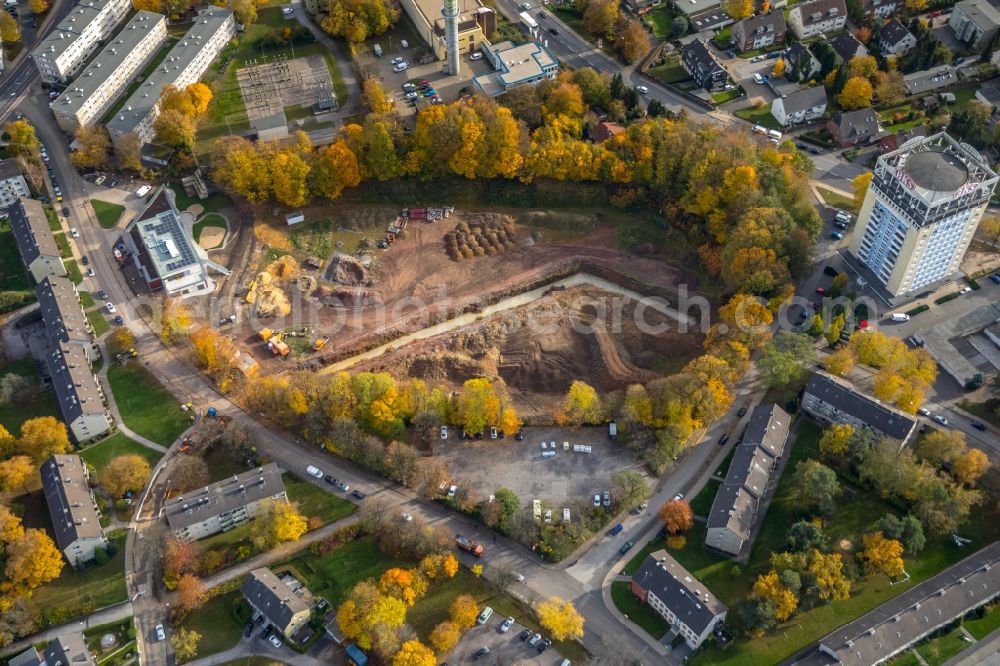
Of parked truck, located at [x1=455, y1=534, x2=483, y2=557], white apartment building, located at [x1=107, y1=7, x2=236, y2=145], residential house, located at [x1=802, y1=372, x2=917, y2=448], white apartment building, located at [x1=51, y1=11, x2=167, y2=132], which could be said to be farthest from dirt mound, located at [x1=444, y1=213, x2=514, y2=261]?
white apartment building, located at [x1=51, y1=11, x2=167, y2=132]

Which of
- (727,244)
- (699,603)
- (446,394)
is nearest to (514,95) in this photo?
(727,244)

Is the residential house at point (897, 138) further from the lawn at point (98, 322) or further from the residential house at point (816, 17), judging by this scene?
the lawn at point (98, 322)

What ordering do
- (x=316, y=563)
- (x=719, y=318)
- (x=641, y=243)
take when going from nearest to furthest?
(x=316, y=563) → (x=719, y=318) → (x=641, y=243)

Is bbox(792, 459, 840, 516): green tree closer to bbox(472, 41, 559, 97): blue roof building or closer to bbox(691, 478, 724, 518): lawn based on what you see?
bbox(691, 478, 724, 518): lawn

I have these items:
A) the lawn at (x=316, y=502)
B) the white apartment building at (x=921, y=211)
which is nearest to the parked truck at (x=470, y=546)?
the lawn at (x=316, y=502)

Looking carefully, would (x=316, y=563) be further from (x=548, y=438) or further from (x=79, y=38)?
(x=79, y=38)
